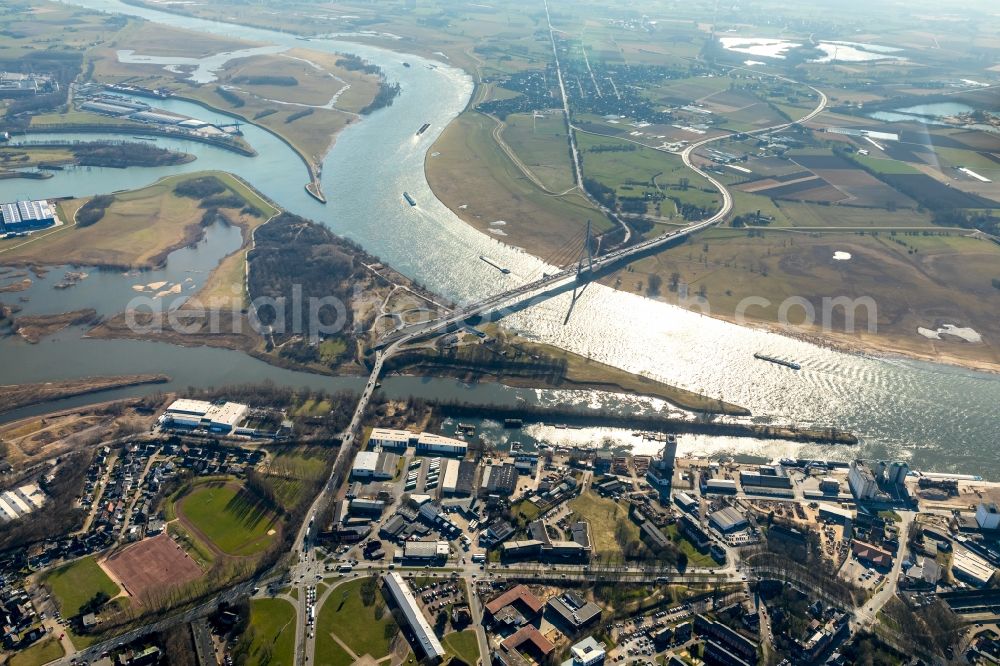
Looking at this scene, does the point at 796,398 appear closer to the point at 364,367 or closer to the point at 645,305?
the point at 645,305

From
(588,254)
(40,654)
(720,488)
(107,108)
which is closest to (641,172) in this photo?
(588,254)

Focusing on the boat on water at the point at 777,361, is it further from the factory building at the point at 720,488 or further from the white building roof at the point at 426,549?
the white building roof at the point at 426,549

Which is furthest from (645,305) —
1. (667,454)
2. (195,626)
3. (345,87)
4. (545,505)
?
(345,87)

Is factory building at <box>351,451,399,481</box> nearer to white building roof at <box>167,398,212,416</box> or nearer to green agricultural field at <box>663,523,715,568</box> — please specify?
white building roof at <box>167,398,212,416</box>

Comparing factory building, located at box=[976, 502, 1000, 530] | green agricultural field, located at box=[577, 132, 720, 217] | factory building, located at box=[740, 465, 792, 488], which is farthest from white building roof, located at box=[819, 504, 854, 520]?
green agricultural field, located at box=[577, 132, 720, 217]

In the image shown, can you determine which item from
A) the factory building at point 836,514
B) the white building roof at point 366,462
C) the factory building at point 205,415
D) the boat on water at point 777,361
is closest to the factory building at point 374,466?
the white building roof at point 366,462
